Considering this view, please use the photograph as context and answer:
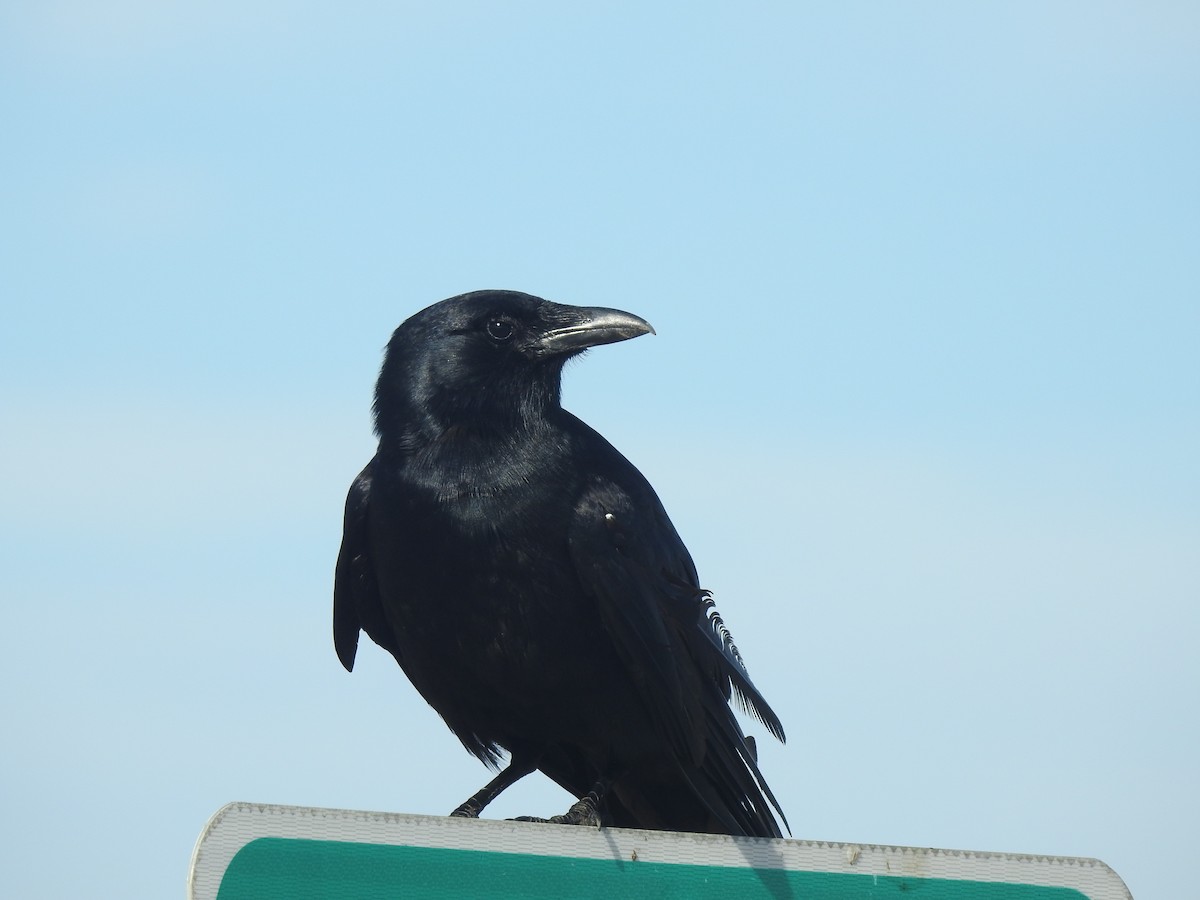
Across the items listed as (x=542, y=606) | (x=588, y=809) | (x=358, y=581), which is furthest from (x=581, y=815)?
(x=358, y=581)

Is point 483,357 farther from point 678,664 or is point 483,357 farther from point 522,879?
point 522,879

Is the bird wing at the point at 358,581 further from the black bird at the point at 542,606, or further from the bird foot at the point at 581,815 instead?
the bird foot at the point at 581,815

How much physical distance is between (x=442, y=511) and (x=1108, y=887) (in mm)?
2337

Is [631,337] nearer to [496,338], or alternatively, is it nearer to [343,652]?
[496,338]

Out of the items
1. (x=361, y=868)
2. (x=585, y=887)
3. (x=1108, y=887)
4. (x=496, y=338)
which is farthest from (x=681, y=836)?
(x=496, y=338)

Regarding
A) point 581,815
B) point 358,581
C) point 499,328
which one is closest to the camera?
point 581,815

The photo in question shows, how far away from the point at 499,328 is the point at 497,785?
4.98 feet

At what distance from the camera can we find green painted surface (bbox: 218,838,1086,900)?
2.33m

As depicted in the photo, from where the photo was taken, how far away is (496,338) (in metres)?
4.75

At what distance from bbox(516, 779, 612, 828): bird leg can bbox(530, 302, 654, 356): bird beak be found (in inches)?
57.2

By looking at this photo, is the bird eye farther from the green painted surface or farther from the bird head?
the green painted surface

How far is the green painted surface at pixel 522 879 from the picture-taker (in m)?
2.33

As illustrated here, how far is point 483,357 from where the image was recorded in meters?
4.68

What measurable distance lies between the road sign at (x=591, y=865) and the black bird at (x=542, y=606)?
1.59 metres
